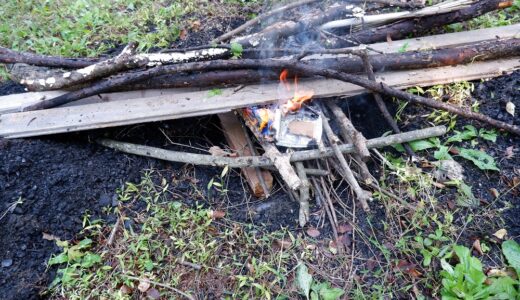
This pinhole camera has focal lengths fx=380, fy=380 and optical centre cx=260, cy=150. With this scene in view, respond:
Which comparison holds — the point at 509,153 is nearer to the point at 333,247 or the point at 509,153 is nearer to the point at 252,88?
the point at 333,247

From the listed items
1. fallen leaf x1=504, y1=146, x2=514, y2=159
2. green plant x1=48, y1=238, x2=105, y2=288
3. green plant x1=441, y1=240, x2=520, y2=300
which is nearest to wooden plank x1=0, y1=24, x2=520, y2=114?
fallen leaf x1=504, y1=146, x2=514, y2=159

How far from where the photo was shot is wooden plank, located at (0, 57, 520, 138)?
297cm

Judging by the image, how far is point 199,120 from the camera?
335 cm

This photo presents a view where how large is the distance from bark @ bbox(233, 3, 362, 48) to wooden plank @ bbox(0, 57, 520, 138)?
54 centimetres

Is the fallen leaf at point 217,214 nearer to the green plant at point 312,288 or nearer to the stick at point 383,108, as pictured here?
the green plant at point 312,288

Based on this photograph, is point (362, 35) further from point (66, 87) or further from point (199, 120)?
point (66, 87)

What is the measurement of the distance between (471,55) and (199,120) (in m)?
2.47

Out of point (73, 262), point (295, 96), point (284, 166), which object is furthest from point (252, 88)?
point (73, 262)

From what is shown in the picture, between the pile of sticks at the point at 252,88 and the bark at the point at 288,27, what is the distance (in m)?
0.02

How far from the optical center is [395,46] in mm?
3586

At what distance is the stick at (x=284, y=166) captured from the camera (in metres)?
2.54

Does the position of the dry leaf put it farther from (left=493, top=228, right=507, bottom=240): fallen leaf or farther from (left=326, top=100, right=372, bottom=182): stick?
(left=493, top=228, right=507, bottom=240): fallen leaf

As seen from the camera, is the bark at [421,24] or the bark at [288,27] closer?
the bark at [288,27]

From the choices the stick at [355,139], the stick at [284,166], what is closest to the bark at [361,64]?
the stick at [355,139]
